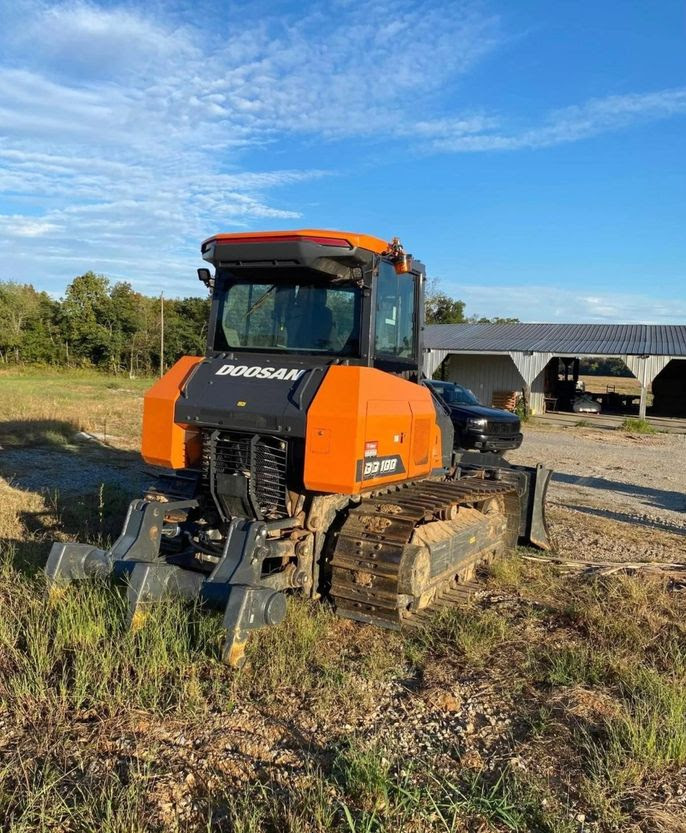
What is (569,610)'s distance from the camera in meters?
5.66

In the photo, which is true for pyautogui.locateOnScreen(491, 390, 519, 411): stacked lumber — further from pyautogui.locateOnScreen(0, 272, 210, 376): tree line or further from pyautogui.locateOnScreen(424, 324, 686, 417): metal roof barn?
pyautogui.locateOnScreen(0, 272, 210, 376): tree line

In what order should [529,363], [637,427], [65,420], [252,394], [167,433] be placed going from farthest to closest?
[529,363] → [637,427] → [65,420] → [167,433] → [252,394]

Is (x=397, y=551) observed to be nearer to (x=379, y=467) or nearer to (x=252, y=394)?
(x=379, y=467)

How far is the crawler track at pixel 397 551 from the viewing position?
472cm

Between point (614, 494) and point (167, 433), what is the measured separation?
957 centimetres

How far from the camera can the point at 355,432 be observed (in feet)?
14.5

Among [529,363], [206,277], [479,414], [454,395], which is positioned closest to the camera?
[206,277]

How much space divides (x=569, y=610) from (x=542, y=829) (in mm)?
2965

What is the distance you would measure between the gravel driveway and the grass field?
A: 2.77m

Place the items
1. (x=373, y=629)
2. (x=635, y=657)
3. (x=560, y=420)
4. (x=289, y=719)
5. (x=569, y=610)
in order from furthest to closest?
1. (x=560, y=420)
2. (x=569, y=610)
3. (x=373, y=629)
4. (x=635, y=657)
5. (x=289, y=719)

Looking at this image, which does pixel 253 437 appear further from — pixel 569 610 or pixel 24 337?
pixel 24 337

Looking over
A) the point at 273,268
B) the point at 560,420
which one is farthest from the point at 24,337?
the point at 273,268

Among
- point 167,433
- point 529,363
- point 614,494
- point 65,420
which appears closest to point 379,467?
point 167,433

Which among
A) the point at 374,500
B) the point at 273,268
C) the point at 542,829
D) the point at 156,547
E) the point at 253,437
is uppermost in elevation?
the point at 273,268
